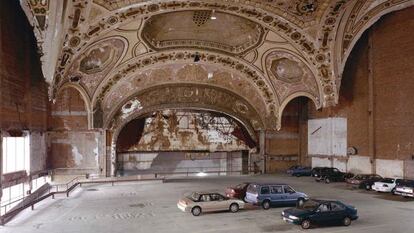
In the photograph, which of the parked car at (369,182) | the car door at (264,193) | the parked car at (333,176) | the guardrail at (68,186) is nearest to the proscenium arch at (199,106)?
the guardrail at (68,186)

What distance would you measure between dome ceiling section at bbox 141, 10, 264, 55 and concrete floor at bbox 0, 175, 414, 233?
9.65 metres

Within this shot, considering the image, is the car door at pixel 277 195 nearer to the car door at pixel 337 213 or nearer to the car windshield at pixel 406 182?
the car door at pixel 337 213

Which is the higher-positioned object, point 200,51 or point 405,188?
point 200,51

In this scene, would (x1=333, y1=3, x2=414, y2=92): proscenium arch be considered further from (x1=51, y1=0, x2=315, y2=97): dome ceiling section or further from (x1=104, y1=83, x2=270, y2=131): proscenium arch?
(x1=104, y1=83, x2=270, y2=131): proscenium arch

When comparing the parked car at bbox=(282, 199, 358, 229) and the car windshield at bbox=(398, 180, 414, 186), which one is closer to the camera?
the parked car at bbox=(282, 199, 358, 229)

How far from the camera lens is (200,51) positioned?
84.2 ft

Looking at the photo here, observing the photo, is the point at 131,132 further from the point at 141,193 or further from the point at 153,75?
the point at 141,193

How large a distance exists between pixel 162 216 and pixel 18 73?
987cm

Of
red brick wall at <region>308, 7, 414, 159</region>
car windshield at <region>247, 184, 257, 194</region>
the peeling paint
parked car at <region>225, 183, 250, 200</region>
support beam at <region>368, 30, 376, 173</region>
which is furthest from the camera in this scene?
the peeling paint

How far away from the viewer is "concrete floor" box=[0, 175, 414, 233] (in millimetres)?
12484

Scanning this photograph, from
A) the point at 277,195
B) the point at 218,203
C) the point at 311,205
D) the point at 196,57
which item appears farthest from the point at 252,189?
the point at 196,57

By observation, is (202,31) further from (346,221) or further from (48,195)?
(346,221)

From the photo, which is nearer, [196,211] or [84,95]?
[196,211]

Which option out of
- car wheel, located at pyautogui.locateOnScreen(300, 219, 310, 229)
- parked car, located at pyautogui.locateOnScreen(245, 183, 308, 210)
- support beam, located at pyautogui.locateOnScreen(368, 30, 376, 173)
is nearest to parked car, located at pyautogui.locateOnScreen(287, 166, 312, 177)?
support beam, located at pyautogui.locateOnScreen(368, 30, 376, 173)
